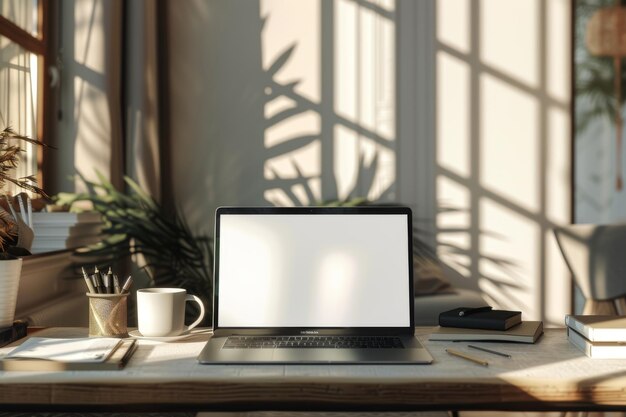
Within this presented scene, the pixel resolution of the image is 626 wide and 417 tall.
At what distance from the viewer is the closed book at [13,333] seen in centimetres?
143

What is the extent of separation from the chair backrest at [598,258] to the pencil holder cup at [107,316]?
2560mm

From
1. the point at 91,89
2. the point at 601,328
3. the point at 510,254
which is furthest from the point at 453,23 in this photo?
the point at 601,328

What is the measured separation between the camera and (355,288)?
149 centimetres

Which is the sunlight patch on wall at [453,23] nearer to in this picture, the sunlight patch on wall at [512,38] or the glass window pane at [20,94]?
the sunlight patch on wall at [512,38]

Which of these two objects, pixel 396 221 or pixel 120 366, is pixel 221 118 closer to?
pixel 396 221

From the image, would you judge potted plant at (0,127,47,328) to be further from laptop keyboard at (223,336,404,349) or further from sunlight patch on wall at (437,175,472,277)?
sunlight patch on wall at (437,175,472,277)

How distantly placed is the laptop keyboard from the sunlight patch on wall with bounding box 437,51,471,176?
2.76 m

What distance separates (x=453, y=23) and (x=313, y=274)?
2965mm

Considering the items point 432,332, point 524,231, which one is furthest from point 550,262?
point 432,332

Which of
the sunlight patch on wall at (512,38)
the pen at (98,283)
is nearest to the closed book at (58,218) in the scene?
the pen at (98,283)

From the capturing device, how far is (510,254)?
4.09 meters

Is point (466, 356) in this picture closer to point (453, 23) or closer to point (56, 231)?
point (56, 231)

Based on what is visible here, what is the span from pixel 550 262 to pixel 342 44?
1.72m

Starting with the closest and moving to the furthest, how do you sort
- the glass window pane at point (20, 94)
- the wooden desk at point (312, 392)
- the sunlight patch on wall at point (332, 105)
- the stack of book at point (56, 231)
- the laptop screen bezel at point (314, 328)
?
the wooden desk at point (312, 392), the laptop screen bezel at point (314, 328), the stack of book at point (56, 231), the glass window pane at point (20, 94), the sunlight patch on wall at point (332, 105)
